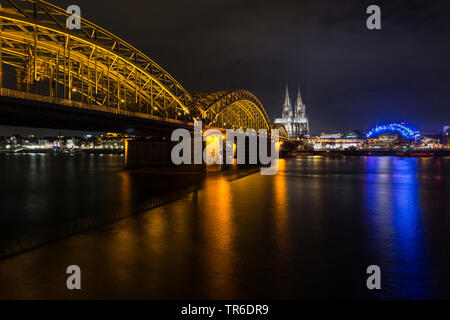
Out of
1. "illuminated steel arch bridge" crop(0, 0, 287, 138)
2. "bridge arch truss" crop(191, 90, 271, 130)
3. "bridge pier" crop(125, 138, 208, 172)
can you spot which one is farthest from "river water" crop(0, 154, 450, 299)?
"bridge arch truss" crop(191, 90, 271, 130)

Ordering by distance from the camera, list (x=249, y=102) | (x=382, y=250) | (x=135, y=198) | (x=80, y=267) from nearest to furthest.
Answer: (x=80, y=267) → (x=382, y=250) → (x=135, y=198) → (x=249, y=102)

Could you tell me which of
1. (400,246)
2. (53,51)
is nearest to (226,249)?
(400,246)

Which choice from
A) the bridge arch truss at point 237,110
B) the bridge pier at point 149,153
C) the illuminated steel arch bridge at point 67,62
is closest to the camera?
the illuminated steel arch bridge at point 67,62

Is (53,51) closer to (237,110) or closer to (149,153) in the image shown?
(149,153)

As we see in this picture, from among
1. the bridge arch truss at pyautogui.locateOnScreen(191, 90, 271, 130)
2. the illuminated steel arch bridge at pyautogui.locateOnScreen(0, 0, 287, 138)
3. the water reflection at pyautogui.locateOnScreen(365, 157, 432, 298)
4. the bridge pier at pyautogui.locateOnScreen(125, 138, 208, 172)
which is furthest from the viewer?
the bridge arch truss at pyautogui.locateOnScreen(191, 90, 271, 130)

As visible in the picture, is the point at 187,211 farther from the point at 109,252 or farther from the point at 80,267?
the point at 80,267

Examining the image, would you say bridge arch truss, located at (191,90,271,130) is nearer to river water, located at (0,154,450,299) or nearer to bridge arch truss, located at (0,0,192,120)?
bridge arch truss, located at (0,0,192,120)

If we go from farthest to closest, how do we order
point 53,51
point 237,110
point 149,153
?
point 237,110
point 149,153
point 53,51

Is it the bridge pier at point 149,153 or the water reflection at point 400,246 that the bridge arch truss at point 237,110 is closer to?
the bridge pier at point 149,153

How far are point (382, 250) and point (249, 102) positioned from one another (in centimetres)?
8153

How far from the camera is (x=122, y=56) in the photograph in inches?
1551

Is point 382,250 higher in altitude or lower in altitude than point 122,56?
lower

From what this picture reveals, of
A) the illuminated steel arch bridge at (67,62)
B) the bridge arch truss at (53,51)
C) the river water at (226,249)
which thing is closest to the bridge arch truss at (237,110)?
the illuminated steel arch bridge at (67,62)

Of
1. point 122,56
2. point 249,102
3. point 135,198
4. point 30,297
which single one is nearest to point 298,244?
point 30,297
